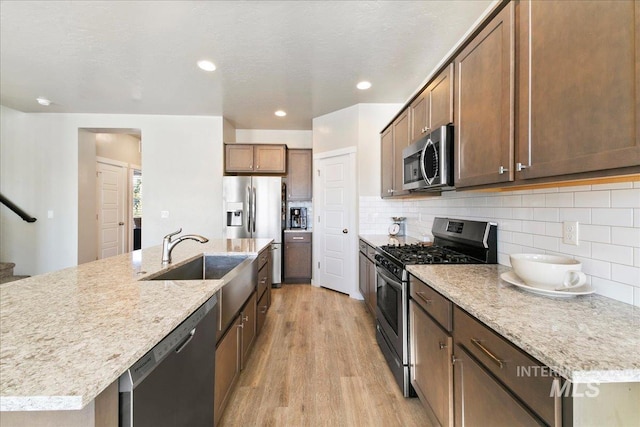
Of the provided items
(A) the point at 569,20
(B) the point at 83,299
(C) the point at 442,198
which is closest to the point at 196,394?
(B) the point at 83,299

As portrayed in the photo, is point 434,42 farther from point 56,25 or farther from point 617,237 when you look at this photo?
point 56,25

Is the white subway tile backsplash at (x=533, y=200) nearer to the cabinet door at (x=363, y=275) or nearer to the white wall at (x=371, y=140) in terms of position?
the cabinet door at (x=363, y=275)

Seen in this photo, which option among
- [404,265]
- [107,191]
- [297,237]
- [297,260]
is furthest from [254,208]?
[107,191]

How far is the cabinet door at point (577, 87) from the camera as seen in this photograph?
0.77 metres

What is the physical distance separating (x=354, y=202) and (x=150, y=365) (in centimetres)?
325

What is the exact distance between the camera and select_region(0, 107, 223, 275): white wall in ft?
Result: 13.1

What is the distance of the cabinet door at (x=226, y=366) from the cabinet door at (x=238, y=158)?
327cm

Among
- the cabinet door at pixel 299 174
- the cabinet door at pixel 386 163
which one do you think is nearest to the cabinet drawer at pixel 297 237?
the cabinet door at pixel 299 174

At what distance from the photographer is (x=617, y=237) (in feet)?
3.39

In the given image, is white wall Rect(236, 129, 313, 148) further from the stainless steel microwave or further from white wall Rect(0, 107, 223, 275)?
the stainless steel microwave

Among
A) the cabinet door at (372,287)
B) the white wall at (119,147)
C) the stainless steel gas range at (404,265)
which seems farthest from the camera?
the white wall at (119,147)

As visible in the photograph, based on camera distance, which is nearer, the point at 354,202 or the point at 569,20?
the point at 569,20

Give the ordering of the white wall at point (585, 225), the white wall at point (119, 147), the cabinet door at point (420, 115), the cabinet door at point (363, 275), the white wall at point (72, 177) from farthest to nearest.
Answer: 1. the white wall at point (119, 147)
2. the white wall at point (72, 177)
3. the cabinet door at point (363, 275)
4. the cabinet door at point (420, 115)
5. the white wall at point (585, 225)

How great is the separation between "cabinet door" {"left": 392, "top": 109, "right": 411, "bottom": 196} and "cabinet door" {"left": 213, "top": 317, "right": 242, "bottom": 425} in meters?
2.01
